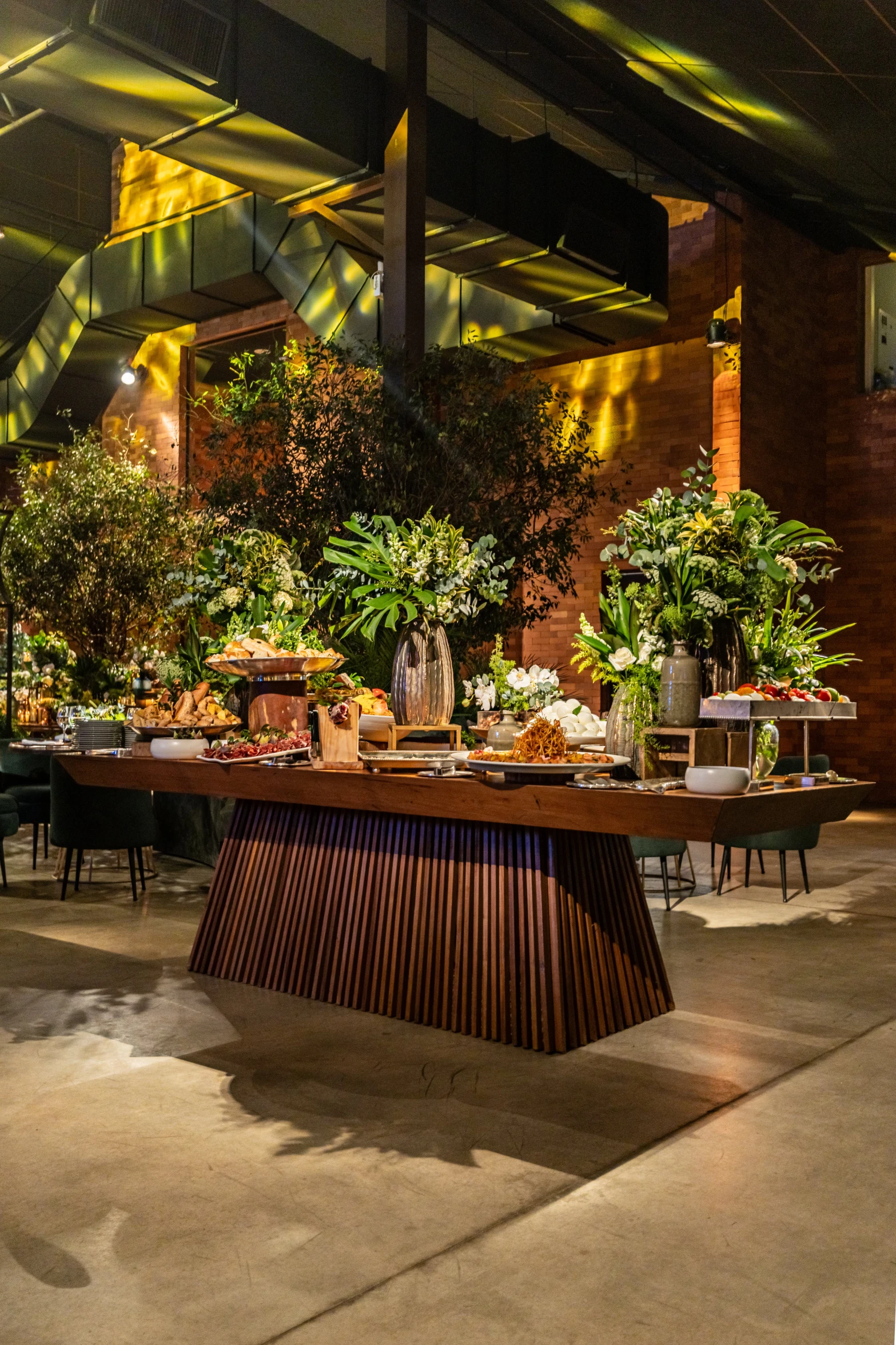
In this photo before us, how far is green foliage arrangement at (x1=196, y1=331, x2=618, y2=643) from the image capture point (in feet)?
26.3

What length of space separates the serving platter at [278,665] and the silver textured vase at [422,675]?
0.23m

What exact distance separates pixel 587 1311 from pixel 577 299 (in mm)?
8806

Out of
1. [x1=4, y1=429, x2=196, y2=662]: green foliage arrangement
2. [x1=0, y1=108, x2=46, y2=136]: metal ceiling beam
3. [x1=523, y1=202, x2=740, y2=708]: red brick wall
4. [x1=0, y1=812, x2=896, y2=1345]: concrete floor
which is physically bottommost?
[x1=0, y1=812, x2=896, y2=1345]: concrete floor

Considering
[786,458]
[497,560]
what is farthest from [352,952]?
[786,458]

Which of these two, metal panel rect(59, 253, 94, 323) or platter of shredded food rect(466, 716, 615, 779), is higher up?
metal panel rect(59, 253, 94, 323)

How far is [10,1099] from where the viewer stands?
2.98m

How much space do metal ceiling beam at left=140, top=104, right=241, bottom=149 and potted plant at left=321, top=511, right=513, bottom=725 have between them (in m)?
4.56

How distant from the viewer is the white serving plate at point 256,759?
3.63 m

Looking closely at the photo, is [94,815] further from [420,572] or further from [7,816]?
[420,572]

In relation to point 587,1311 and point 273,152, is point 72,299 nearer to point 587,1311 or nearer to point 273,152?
point 273,152

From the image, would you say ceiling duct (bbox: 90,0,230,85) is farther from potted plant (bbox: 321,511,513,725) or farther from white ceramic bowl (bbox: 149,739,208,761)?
white ceramic bowl (bbox: 149,739,208,761)

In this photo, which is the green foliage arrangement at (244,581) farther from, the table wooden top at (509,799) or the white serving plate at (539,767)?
the white serving plate at (539,767)

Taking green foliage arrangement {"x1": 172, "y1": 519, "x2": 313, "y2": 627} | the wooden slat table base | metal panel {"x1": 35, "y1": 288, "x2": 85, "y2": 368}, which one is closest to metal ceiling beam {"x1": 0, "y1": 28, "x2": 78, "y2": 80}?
green foliage arrangement {"x1": 172, "y1": 519, "x2": 313, "y2": 627}

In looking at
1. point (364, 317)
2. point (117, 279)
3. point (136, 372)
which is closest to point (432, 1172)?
point (364, 317)
